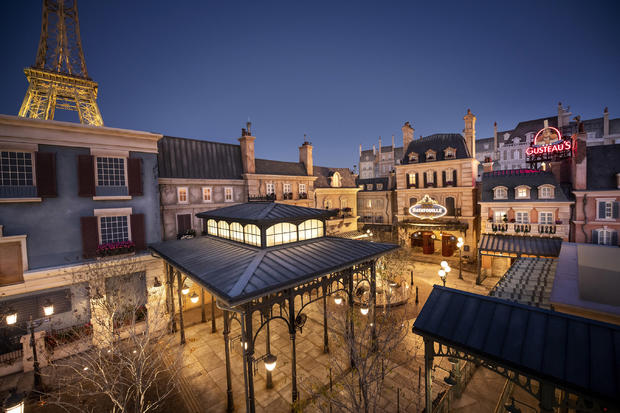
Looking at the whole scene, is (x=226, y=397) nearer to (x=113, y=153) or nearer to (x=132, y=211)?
(x=132, y=211)

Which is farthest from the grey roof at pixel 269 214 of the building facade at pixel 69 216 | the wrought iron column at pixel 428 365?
the wrought iron column at pixel 428 365

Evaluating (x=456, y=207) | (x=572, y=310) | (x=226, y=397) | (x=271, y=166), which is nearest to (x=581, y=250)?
(x=572, y=310)

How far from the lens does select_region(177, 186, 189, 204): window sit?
21.4 meters

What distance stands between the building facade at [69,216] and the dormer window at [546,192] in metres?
35.0

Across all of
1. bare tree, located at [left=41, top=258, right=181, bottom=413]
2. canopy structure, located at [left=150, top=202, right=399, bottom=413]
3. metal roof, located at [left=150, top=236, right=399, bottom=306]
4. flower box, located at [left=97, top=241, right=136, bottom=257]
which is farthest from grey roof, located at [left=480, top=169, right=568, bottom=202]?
flower box, located at [left=97, top=241, right=136, bottom=257]

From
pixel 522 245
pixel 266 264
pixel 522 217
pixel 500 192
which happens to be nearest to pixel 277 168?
pixel 266 264

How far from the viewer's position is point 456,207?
31.2 m

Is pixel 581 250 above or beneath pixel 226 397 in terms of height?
above

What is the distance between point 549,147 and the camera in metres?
26.0

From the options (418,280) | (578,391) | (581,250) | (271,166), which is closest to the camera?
(578,391)

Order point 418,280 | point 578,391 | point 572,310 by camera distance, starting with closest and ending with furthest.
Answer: point 578,391 < point 572,310 < point 418,280

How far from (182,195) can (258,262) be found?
14.3m

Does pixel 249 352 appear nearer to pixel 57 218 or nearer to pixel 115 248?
pixel 115 248

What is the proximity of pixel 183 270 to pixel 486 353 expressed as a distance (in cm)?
1165
